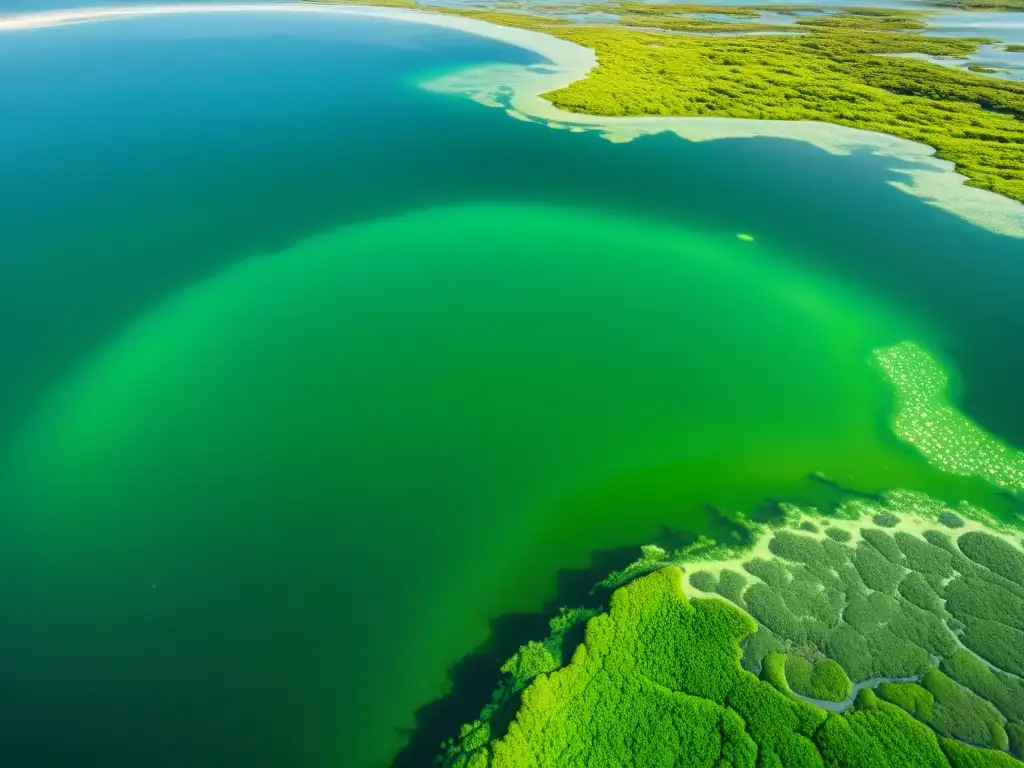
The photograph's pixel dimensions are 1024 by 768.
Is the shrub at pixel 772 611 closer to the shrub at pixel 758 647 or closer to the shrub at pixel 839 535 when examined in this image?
the shrub at pixel 758 647

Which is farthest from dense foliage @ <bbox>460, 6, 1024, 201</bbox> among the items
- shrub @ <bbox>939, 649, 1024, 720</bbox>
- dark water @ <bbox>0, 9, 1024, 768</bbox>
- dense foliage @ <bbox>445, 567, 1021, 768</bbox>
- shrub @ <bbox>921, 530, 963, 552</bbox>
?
dense foliage @ <bbox>445, 567, 1021, 768</bbox>

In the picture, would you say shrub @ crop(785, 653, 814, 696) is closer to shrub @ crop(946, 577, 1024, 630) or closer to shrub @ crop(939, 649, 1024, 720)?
shrub @ crop(939, 649, 1024, 720)

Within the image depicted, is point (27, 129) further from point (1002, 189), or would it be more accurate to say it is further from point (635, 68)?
point (1002, 189)

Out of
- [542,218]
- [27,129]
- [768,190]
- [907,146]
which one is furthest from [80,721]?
[907,146]

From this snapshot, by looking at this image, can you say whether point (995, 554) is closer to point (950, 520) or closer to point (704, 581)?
point (950, 520)

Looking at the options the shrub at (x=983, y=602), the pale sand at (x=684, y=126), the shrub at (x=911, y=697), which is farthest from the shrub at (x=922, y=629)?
the pale sand at (x=684, y=126)

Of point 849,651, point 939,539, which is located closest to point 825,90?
point 939,539
